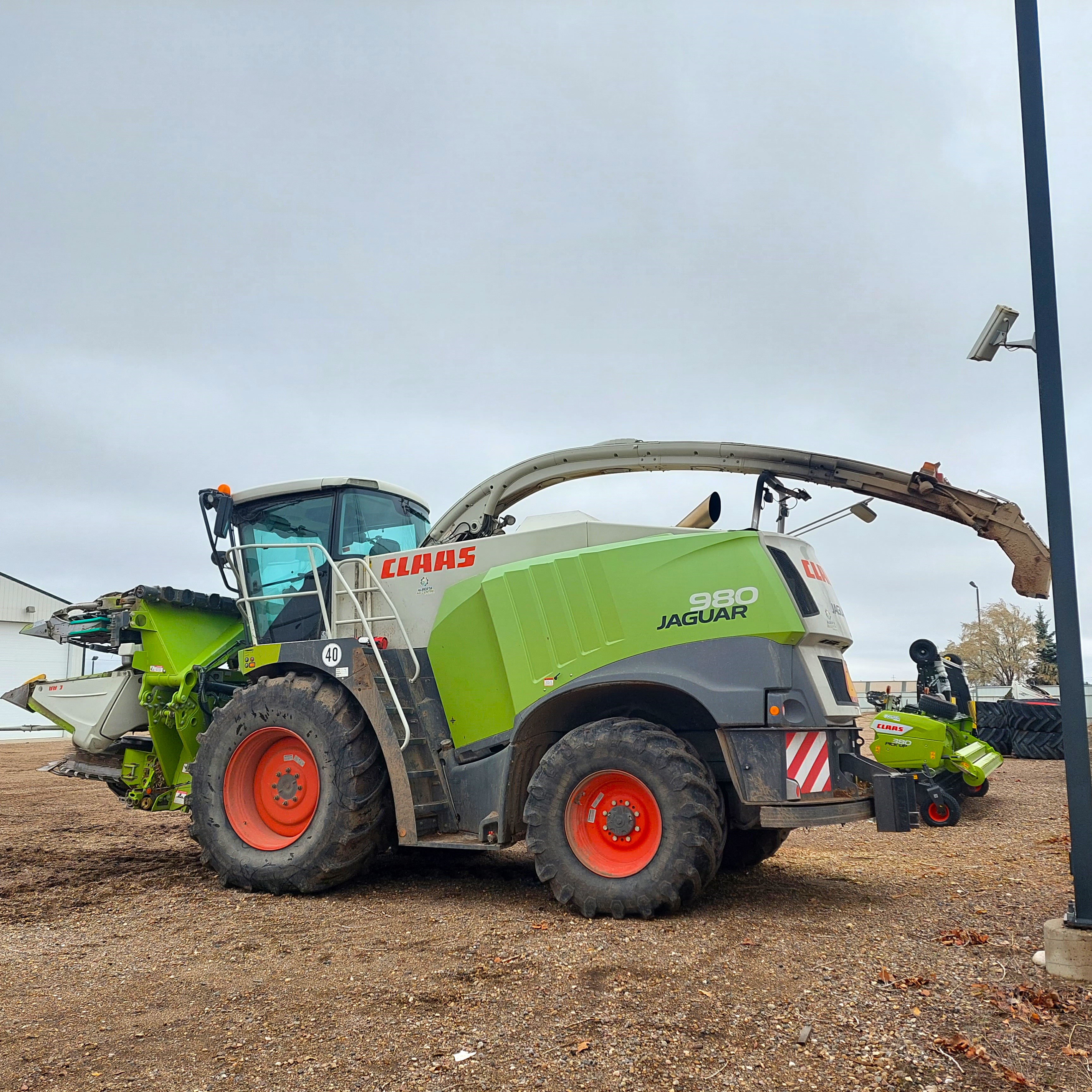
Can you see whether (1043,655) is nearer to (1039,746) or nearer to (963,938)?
(1039,746)

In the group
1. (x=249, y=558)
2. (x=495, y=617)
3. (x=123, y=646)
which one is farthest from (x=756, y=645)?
(x=123, y=646)

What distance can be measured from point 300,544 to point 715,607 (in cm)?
377

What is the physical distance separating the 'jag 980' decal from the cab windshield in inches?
117

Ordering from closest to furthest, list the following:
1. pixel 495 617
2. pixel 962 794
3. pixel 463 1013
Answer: pixel 463 1013 < pixel 495 617 < pixel 962 794

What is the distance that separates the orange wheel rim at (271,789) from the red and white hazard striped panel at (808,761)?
3.44 m

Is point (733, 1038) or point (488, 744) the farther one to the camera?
point (488, 744)

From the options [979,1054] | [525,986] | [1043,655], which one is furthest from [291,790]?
[1043,655]

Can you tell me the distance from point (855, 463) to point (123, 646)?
21.1 ft

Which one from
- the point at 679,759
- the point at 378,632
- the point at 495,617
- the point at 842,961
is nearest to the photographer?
the point at 842,961

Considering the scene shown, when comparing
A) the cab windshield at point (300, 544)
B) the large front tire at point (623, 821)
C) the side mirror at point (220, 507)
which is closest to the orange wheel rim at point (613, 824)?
the large front tire at point (623, 821)

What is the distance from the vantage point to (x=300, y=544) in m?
7.99

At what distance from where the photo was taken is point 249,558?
8.24 m

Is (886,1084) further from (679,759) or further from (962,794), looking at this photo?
(962,794)

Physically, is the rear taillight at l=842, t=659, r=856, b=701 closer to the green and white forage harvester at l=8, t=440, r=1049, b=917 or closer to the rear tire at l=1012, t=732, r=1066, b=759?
the green and white forage harvester at l=8, t=440, r=1049, b=917
